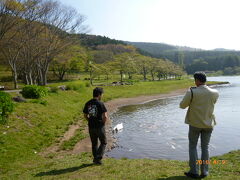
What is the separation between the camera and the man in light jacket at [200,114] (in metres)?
5.12

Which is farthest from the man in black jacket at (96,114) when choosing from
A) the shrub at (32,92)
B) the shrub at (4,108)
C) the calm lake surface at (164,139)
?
the shrub at (32,92)

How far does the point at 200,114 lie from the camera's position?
5145mm

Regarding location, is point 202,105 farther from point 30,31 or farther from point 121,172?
point 30,31

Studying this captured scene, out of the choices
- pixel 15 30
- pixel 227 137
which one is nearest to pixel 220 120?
pixel 227 137

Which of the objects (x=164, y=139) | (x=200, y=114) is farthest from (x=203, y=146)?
(x=164, y=139)

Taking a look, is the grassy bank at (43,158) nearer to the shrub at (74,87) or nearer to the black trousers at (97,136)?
the black trousers at (97,136)

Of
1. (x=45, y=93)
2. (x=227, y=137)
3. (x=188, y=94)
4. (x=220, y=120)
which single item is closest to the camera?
(x=188, y=94)

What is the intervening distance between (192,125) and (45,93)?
19159 mm

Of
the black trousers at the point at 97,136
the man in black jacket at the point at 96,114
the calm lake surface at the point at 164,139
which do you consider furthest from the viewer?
the calm lake surface at the point at 164,139

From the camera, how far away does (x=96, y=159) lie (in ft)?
23.0

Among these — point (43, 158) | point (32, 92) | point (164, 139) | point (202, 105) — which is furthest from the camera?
point (32, 92)

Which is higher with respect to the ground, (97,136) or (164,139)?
(97,136)

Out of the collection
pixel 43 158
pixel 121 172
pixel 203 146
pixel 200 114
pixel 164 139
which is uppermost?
pixel 200 114

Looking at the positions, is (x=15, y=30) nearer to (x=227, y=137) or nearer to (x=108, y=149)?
(x=108, y=149)
